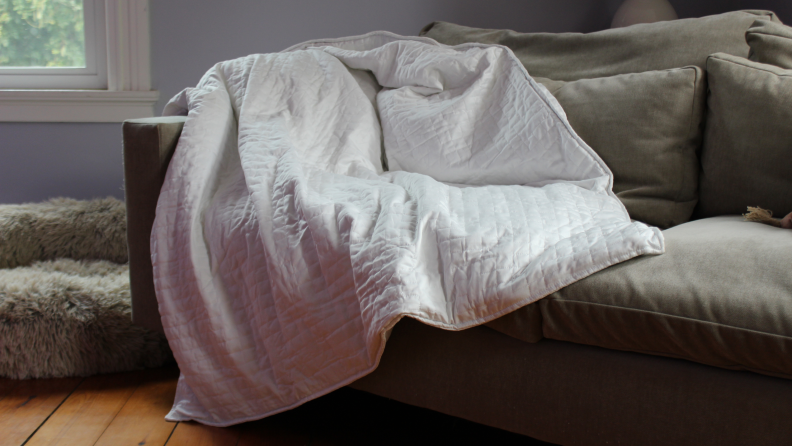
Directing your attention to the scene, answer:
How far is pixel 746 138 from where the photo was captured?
1.05 metres

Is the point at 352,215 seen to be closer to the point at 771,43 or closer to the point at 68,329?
the point at 68,329

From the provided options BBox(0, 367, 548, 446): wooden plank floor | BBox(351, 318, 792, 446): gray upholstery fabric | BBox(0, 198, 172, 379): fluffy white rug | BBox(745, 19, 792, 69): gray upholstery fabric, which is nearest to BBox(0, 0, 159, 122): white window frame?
BBox(0, 198, 172, 379): fluffy white rug

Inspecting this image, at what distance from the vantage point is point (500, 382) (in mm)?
792

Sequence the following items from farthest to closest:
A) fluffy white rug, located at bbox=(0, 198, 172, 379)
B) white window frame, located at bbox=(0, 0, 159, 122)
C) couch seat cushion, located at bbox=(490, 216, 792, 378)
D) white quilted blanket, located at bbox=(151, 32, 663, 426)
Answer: white window frame, located at bbox=(0, 0, 159, 122), fluffy white rug, located at bbox=(0, 198, 172, 379), white quilted blanket, located at bbox=(151, 32, 663, 426), couch seat cushion, located at bbox=(490, 216, 792, 378)

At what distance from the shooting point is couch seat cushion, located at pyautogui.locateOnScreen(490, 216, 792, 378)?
0.65 meters

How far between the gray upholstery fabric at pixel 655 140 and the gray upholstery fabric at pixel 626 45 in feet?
0.32

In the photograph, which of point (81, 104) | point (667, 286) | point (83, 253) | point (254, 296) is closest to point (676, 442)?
→ point (667, 286)

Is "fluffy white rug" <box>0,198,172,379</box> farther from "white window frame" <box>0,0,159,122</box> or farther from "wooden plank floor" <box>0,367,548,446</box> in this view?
"white window frame" <box>0,0,159,122</box>

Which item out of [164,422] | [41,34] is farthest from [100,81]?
[164,422]

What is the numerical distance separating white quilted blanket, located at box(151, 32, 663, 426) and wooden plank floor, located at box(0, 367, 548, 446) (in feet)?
0.20

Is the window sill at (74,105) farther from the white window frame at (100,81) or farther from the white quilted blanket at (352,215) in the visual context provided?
the white quilted blanket at (352,215)

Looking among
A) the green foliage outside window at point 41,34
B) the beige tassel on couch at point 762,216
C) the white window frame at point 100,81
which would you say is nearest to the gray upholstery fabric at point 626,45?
the beige tassel on couch at point 762,216

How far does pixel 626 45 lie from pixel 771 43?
0.29 metres

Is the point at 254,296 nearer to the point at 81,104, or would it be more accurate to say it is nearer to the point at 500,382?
the point at 500,382
